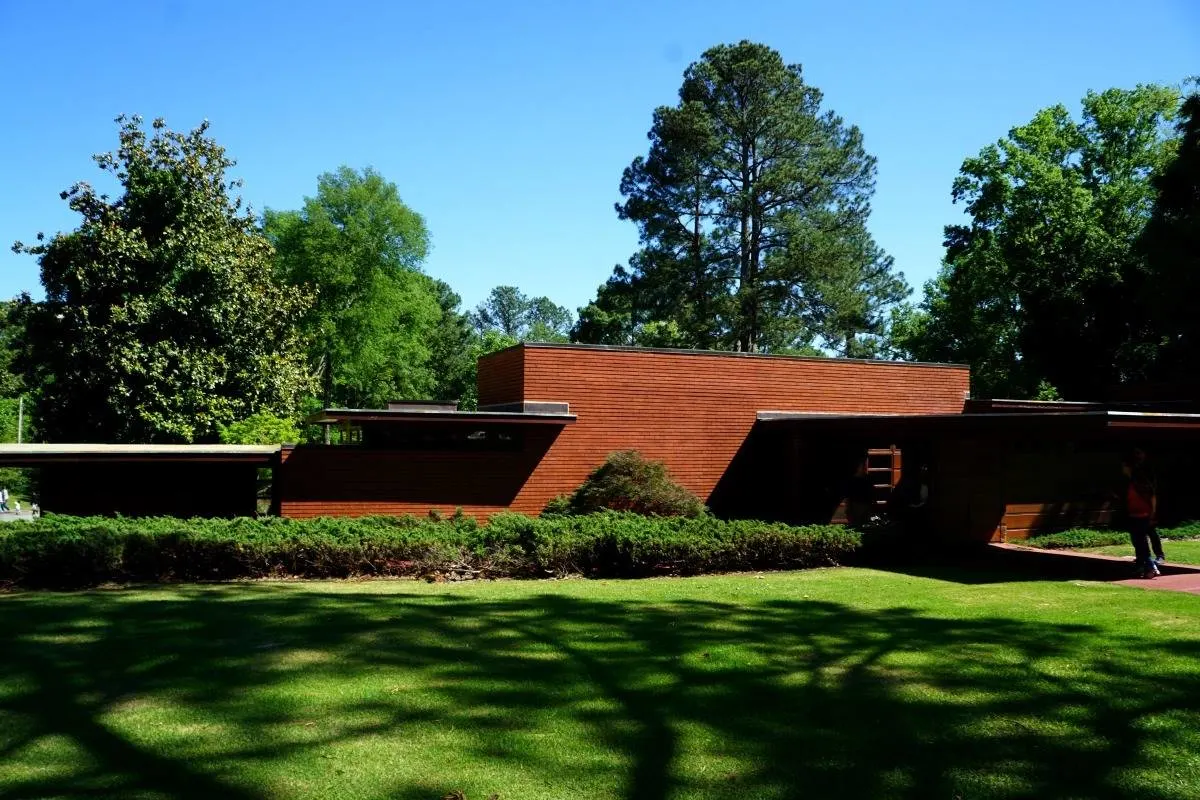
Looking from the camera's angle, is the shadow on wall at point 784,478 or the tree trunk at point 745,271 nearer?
the shadow on wall at point 784,478

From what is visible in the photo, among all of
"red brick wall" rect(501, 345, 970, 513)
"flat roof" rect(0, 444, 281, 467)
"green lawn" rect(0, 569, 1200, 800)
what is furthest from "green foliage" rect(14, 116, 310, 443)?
"green lawn" rect(0, 569, 1200, 800)

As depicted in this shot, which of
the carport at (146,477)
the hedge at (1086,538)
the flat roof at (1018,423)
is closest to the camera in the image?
the flat roof at (1018,423)

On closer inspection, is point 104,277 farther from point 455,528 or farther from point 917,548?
point 917,548

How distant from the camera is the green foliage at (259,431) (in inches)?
1008

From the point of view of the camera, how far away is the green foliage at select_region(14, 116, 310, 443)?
25.5 m

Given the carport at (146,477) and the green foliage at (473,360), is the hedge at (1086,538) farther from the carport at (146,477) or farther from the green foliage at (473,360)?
the green foliage at (473,360)

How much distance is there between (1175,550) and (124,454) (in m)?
18.4

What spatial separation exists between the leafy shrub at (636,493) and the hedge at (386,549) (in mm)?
3669

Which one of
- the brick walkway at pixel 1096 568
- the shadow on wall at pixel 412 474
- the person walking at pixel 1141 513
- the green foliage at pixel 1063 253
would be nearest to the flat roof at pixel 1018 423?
the person walking at pixel 1141 513

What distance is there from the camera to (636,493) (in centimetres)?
1859

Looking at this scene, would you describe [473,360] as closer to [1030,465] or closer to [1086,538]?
[1030,465]

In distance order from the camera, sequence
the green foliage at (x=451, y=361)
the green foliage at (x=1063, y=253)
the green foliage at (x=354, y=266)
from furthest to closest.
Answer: the green foliage at (x=451, y=361) < the green foliage at (x=354, y=266) < the green foliage at (x=1063, y=253)

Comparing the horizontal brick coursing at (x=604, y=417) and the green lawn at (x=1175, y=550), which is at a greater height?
the horizontal brick coursing at (x=604, y=417)

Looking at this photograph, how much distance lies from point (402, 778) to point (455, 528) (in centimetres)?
974
